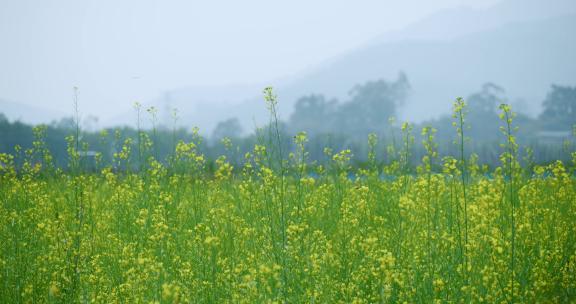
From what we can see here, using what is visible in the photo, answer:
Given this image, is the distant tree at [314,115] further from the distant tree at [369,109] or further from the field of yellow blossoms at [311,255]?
the field of yellow blossoms at [311,255]

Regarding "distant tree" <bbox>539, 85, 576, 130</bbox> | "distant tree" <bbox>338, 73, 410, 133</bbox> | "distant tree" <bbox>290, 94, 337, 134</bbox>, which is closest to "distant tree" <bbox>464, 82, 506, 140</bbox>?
"distant tree" <bbox>539, 85, 576, 130</bbox>

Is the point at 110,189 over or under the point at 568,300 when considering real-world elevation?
over

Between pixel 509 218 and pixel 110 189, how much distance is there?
814 cm

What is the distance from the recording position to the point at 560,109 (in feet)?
291

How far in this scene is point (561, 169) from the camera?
6750 mm

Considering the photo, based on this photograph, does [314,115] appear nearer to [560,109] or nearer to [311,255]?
[560,109]

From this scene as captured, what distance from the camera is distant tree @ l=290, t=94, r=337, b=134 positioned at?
4024 inches

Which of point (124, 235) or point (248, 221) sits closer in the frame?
point (124, 235)

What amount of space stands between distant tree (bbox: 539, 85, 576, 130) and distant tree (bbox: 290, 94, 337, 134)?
4002 cm

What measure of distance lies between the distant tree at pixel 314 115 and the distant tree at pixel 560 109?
4002 centimetres

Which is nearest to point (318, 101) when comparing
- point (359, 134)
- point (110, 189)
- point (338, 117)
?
point (338, 117)

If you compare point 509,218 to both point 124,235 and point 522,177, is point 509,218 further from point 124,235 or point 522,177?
point 124,235

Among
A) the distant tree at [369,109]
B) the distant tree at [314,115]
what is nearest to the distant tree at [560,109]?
the distant tree at [369,109]

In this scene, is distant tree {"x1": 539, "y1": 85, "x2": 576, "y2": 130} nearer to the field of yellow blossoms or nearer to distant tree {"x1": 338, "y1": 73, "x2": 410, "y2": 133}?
distant tree {"x1": 338, "y1": 73, "x2": 410, "y2": 133}
